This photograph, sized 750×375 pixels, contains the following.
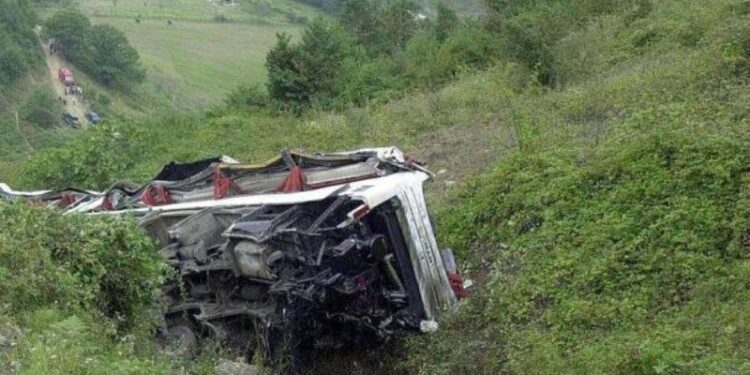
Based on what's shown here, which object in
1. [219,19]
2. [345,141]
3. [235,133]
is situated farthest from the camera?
[219,19]

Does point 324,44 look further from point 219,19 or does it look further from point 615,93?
point 219,19

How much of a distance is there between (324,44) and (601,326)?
16.4 metres

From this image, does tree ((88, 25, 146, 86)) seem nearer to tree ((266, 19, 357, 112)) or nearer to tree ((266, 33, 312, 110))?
tree ((266, 19, 357, 112))

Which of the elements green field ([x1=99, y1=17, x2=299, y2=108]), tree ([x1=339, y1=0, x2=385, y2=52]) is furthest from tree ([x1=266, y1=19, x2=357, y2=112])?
green field ([x1=99, y1=17, x2=299, y2=108])

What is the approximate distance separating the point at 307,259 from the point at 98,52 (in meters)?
54.0

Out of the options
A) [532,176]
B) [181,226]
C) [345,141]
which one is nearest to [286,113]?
[345,141]

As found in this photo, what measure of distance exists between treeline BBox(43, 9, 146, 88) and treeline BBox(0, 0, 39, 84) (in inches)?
77.1

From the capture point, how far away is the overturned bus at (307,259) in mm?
6348

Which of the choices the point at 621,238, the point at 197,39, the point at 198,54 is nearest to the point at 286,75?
the point at 621,238

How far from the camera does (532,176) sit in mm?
9312

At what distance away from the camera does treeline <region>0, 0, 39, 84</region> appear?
4909cm

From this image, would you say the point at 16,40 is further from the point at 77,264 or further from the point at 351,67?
the point at 77,264

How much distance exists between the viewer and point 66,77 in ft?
173

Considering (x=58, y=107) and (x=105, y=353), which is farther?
(x=58, y=107)
